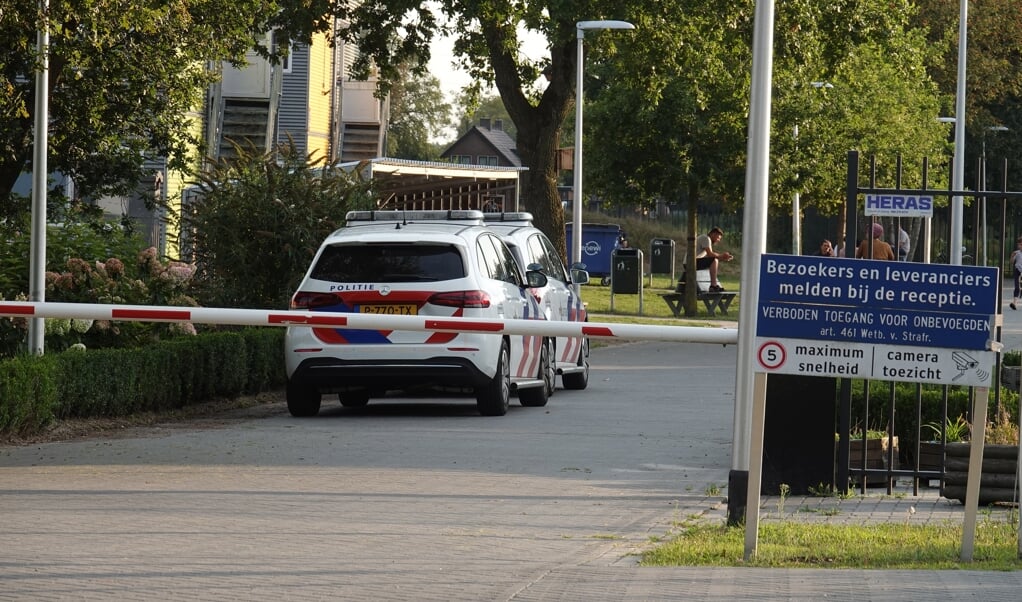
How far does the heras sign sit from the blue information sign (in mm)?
2830

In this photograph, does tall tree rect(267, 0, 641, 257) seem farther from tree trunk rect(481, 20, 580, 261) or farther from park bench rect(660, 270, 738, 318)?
park bench rect(660, 270, 738, 318)

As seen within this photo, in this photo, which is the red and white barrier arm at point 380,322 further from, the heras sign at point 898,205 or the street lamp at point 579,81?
the street lamp at point 579,81

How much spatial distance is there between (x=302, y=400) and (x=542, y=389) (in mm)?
2542

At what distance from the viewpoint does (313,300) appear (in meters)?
14.4

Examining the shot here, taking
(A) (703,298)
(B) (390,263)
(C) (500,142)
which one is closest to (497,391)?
(B) (390,263)

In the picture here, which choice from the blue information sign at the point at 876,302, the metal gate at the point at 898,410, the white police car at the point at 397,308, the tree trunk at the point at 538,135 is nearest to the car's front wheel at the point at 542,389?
the white police car at the point at 397,308

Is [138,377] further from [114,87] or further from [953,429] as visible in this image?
[953,429]

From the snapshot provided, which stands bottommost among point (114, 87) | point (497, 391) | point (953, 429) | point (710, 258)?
point (497, 391)

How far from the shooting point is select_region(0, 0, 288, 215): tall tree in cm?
1448

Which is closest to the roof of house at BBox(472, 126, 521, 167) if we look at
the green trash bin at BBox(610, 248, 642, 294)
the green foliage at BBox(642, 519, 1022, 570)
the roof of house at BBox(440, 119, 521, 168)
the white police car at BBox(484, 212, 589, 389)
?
the roof of house at BBox(440, 119, 521, 168)

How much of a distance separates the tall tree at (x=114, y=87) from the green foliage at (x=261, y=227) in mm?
2318

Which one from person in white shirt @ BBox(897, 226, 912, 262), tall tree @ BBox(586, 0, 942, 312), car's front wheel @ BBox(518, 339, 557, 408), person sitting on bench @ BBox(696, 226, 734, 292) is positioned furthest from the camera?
person sitting on bench @ BBox(696, 226, 734, 292)

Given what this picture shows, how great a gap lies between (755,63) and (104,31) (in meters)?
6.69

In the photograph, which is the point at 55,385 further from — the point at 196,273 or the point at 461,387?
the point at 196,273
